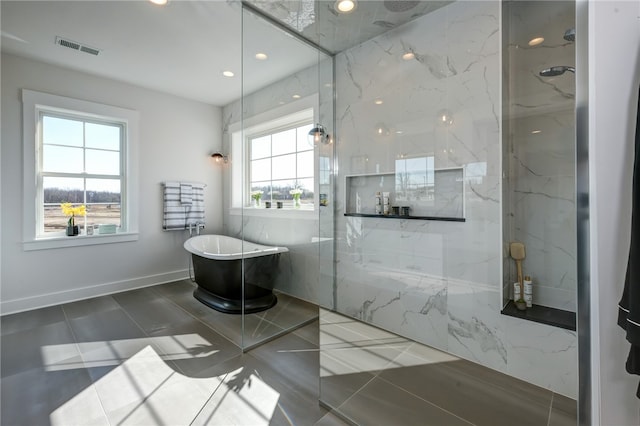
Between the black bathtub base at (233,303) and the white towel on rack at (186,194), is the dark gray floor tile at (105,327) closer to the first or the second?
the black bathtub base at (233,303)

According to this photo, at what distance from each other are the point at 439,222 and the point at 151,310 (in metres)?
3.10

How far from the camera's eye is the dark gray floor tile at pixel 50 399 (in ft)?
4.99

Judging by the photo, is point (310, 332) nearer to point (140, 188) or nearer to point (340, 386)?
point (340, 386)

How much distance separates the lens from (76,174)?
3.44m

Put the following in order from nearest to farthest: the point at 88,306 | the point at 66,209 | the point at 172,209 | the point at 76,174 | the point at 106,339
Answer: the point at 106,339
the point at 88,306
the point at 66,209
the point at 76,174
the point at 172,209

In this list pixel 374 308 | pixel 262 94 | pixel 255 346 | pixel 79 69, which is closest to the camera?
pixel 374 308

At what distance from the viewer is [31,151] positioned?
305 cm

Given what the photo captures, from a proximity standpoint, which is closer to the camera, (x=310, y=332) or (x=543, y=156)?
(x=543, y=156)

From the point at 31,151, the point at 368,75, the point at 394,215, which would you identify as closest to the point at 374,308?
the point at 394,215

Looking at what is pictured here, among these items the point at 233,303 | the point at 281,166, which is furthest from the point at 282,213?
the point at 233,303

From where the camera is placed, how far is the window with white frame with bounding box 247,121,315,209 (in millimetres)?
2807

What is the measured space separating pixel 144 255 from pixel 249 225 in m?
2.14

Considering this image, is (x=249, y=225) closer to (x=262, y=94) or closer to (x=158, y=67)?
(x=262, y=94)

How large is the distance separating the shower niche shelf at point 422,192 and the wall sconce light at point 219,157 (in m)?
3.15
